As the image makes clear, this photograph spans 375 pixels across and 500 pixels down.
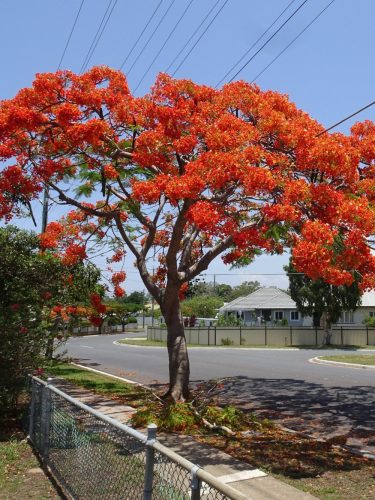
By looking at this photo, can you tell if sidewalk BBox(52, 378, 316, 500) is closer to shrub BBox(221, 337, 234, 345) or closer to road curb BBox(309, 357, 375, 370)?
road curb BBox(309, 357, 375, 370)

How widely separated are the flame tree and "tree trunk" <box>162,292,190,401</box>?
0.02 m

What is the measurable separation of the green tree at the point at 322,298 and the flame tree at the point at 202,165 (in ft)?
85.1

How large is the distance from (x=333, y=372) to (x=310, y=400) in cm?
712

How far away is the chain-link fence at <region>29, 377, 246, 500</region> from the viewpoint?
352cm

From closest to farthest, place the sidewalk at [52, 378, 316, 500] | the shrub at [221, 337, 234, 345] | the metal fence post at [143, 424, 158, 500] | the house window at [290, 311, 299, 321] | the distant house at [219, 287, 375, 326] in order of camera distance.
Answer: the metal fence post at [143, 424, 158, 500]
the sidewalk at [52, 378, 316, 500]
the shrub at [221, 337, 234, 345]
the distant house at [219, 287, 375, 326]
the house window at [290, 311, 299, 321]

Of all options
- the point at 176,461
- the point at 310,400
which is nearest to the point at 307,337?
the point at 310,400

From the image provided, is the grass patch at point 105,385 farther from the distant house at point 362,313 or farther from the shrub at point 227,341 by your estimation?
the distant house at point 362,313

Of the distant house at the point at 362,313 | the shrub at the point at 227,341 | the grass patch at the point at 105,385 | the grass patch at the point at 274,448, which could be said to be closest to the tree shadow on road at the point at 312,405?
the grass patch at the point at 274,448

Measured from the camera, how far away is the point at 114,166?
11.3 m

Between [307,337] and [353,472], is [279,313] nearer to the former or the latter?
[307,337]

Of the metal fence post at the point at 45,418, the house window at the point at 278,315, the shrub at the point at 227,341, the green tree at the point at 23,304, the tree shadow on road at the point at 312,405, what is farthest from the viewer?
the house window at the point at 278,315

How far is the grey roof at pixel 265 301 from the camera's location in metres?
55.7

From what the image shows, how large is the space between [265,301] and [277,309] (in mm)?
1586

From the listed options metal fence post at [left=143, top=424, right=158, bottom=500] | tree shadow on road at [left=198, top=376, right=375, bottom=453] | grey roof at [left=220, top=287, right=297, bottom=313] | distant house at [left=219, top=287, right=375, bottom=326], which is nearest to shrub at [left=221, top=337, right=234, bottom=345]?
distant house at [left=219, top=287, right=375, bottom=326]
